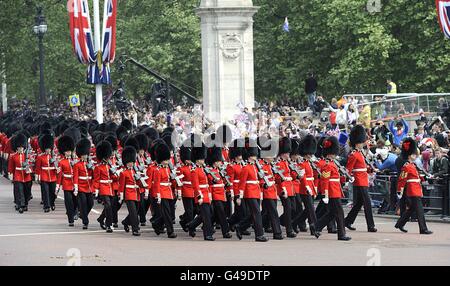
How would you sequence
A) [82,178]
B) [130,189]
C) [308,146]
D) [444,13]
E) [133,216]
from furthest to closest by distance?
[444,13], [82,178], [308,146], [130,189], [133,216]

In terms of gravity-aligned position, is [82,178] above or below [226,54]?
below

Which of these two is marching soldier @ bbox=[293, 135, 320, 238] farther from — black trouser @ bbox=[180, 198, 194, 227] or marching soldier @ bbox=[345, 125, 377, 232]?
black trouser @ bbox=[180, 198, 194, 227]

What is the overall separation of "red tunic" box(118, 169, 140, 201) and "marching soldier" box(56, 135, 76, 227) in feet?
5.42

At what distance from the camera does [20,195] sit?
2800 cm

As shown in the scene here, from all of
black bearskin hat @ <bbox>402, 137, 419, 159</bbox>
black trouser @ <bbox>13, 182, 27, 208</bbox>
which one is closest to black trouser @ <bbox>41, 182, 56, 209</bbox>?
black trouser @ <bbox>13, 182, 27, 208</bbox>

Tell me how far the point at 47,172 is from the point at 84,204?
3671mm

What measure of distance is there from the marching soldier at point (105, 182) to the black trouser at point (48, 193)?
384 centimetres

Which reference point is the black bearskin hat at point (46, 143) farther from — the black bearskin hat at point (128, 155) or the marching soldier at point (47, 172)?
the black bearskin hat at point (128, 155)

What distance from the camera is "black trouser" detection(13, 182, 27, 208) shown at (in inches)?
1099

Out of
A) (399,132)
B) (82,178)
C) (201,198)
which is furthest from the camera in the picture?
(399,132)

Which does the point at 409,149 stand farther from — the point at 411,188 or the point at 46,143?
the point at 46,143

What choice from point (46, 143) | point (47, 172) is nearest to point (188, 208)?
point (47, 172)

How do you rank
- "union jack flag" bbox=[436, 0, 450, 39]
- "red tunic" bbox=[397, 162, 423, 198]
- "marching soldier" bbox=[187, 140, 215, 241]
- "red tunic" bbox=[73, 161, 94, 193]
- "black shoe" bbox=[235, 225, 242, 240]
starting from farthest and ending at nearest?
"union jack flag" bbox=[436, 0, 450, 39], "red tunic" bbox=[73, 161, 94, 193], "red tunic" bbox=[397, 162, 423, 198], "black shoe" bbox=[235, 225, 242, 240], "marching soldier" bbox=[187, 140, 215, 241]

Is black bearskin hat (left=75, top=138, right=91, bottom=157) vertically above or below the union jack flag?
below
